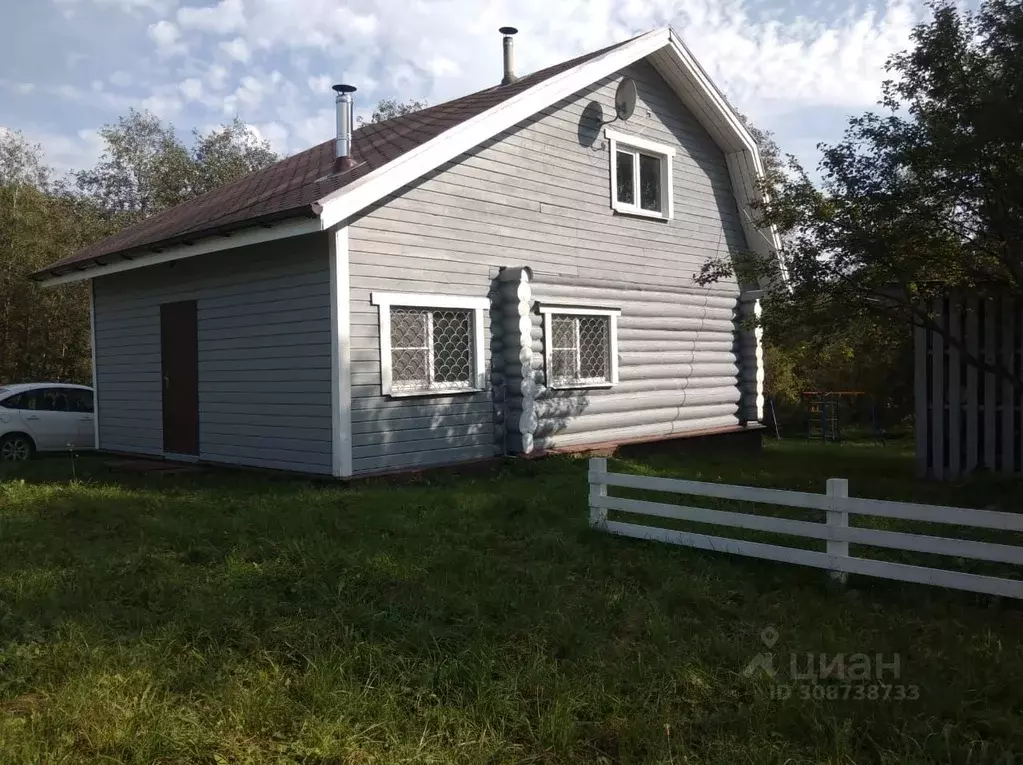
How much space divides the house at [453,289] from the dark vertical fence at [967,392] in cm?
409

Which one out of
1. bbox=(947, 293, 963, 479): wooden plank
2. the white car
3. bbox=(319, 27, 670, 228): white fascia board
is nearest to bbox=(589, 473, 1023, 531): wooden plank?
bbox=(319, 27, 670, 228): white fascia board


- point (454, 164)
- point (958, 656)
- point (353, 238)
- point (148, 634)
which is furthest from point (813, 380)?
point (148, 634)

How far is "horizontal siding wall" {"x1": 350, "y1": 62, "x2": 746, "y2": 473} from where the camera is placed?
9727 mm

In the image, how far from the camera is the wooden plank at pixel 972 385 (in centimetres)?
998

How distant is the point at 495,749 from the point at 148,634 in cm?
227

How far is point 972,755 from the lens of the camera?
10.8 ft

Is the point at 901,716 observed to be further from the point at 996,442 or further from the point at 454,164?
the point at 454,164

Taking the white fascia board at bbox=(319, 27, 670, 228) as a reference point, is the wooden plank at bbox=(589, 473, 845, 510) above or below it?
below

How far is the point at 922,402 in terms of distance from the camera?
412 inches

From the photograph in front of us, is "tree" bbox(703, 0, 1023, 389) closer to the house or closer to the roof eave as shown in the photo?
the house

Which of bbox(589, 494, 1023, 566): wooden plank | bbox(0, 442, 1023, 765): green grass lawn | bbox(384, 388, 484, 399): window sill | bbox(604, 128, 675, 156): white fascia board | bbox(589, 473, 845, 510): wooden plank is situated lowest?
bbox(0, 442, 1023, 765): green grass lawn

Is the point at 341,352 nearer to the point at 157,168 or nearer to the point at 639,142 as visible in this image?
the point at 639,142

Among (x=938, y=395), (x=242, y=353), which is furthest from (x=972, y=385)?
(x=242, y=353)

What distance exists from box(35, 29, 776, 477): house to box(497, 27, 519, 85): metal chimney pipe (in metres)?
0.10
